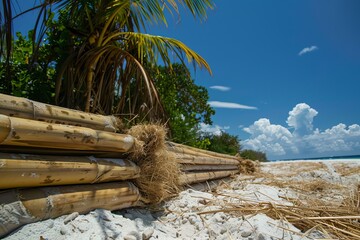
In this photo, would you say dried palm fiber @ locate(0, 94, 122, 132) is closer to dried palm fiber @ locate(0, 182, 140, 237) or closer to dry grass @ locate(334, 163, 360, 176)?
dried palm fiber @ locate(0, 182, 140, 237)

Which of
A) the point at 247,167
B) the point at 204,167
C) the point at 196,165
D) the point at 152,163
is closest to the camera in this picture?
the point at 152,163

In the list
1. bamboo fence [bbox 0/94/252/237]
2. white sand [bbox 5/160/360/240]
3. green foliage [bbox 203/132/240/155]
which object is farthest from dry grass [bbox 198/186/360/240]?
green foliage [bbox 203/132/240/155]

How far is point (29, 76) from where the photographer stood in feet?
14.0

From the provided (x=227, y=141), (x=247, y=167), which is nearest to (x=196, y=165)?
(x=247, y=167)

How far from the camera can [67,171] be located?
182cm

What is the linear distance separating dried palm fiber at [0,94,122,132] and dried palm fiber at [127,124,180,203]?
0.27m

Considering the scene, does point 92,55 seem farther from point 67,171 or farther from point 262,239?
point 262,239

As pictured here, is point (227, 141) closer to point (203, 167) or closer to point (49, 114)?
point (203, 167)

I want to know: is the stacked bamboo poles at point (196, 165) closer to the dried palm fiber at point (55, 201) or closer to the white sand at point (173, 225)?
the white sand at point (173, 225)

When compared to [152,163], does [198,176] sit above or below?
below

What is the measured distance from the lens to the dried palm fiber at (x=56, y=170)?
1.51 meters

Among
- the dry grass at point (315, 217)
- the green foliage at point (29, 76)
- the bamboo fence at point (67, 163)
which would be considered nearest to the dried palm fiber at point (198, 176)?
the bamboo fence at point (67, 163)

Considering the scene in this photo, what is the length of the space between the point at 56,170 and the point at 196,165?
8.23ft

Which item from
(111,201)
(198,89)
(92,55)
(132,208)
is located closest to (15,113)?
(111,201)
